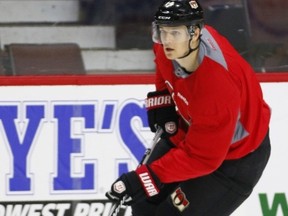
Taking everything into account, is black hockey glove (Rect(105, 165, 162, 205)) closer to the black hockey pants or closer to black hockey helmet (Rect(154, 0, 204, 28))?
the black hockey pants

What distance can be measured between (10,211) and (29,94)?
22.6 inches

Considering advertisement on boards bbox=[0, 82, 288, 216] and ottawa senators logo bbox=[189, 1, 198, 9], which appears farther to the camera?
advertisement on boards bbox=[0, 82, 288, 216]

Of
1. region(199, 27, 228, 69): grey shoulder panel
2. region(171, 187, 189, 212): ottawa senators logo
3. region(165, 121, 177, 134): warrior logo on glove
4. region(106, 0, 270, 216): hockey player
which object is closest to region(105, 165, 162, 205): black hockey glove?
region(106, 0, 270, 216): hockey player

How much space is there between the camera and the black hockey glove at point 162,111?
4262 millimetres

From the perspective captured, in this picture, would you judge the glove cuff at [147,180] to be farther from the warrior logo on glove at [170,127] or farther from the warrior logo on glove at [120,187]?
the warrior logo on glove at [170,127]

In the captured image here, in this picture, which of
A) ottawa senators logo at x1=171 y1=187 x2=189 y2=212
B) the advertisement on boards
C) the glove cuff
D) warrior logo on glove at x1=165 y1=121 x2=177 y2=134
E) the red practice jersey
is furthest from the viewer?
the advertisement on boards

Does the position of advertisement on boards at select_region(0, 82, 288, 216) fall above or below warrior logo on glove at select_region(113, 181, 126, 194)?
below

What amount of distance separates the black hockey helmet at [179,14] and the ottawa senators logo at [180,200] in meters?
0.65

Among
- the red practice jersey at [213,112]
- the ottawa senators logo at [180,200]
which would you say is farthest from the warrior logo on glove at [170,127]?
the ottawa senators logo at [180,200]

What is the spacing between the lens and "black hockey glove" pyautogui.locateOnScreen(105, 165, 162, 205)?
153 inches

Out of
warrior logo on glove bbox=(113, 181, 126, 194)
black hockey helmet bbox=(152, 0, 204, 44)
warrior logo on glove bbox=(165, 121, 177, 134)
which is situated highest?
black hockey helmet bbox=(152, 0, 204, 44)

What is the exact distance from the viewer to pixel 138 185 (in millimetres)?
3904

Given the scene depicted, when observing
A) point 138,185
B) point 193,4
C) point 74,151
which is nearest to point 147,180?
point 138,185

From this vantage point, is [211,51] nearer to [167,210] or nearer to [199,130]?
[199,130]
